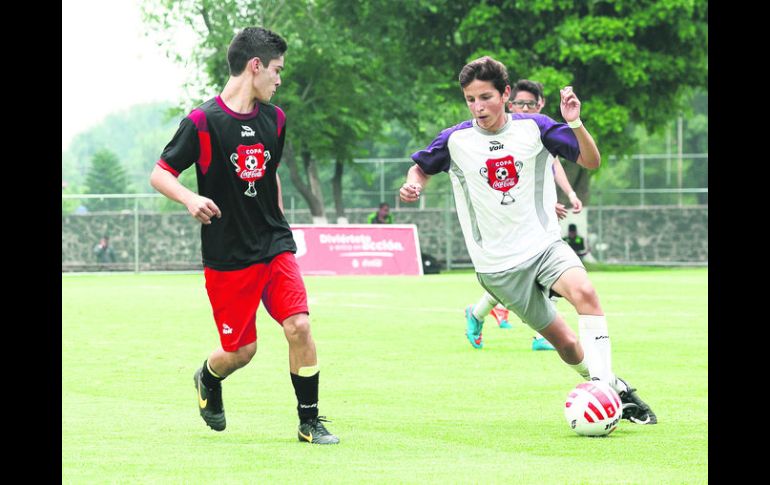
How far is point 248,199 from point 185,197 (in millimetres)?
512

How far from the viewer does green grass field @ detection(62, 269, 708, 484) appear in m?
6.81

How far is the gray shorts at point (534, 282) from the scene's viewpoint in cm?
841

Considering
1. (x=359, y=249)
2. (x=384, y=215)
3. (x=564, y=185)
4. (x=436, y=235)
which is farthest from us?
(x=436, y=235)

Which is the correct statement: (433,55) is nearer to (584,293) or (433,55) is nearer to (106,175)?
(584,293)

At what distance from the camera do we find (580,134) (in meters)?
8.14

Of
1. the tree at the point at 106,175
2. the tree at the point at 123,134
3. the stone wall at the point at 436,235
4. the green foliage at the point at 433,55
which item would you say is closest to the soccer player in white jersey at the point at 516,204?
the green foliage at the point at 433,55

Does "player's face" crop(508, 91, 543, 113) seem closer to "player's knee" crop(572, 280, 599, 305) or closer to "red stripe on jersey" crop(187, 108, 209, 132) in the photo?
"player's knee" crop(572, 280, 599, 305)

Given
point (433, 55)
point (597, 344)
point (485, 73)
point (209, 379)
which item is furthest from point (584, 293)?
point (433, 55)

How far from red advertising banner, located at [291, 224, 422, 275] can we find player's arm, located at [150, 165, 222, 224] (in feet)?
87.4

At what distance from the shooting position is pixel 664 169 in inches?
3051
